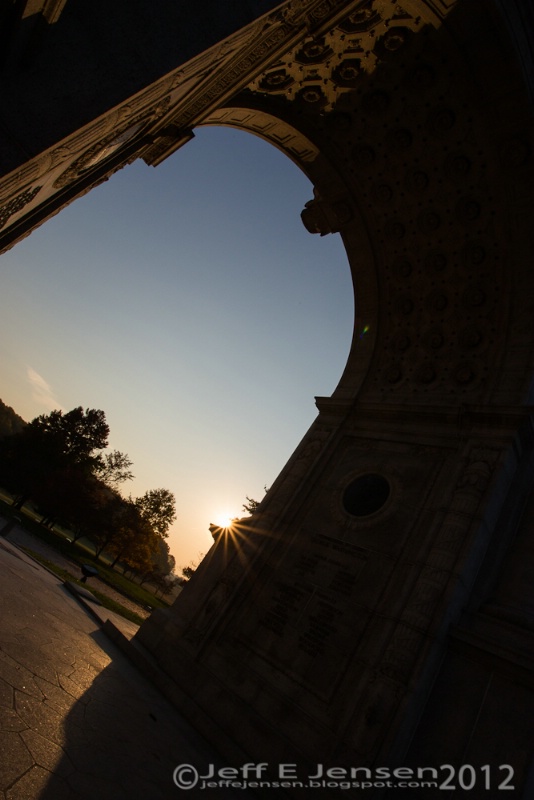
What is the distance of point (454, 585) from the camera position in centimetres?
774

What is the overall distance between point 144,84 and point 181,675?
1027 cm

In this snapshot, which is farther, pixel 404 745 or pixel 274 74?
pixel 274 74

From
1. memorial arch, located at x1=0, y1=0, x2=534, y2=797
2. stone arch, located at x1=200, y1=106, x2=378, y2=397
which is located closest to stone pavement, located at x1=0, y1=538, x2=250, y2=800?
memorial arch, located at x1=0, y1=0, x2=534, y2=797

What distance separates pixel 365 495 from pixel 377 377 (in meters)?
4.17

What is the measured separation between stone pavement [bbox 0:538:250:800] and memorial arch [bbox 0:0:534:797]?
1.65 metres

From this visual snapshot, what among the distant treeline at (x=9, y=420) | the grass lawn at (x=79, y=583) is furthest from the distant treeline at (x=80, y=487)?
the distant treeline at (x=9, y=420)

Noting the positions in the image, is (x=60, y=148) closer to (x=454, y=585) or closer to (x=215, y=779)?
(x=215, y=779)

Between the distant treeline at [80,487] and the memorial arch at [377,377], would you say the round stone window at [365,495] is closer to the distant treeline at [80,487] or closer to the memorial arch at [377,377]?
the memorial arch at [377,377]

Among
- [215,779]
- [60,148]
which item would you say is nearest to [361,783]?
[215,779]

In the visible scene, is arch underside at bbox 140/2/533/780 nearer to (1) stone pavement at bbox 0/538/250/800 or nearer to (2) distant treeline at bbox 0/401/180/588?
(1) stone pavement at bbox 0/538/250/800

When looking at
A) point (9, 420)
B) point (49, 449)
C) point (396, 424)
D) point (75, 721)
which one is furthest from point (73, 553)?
point (9, 420)

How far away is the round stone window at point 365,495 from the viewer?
10117 millimetres

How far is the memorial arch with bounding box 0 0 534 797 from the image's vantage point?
15.2 feet

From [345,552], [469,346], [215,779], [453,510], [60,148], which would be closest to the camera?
[60,148]
